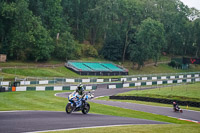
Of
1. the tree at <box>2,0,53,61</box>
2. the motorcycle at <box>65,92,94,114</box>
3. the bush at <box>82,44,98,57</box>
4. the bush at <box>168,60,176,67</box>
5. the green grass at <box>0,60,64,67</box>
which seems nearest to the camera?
the motorcycle at <box>65,92,94,114</box>

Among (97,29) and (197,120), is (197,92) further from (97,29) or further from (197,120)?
(97,29)

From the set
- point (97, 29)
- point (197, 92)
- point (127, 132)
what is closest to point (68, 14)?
point (97, 29)

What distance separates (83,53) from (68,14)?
1520 cm

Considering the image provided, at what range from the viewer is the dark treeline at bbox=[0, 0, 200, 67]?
2817 inches

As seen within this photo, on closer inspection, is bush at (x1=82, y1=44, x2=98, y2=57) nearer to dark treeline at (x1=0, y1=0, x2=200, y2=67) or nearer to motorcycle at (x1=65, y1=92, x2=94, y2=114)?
dark treeline at (x1=0, y1=0, x2=200, y2=67)

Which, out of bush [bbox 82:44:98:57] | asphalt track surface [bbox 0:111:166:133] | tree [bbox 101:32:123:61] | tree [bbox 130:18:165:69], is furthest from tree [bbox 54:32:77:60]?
asphalt track surface [bbox 0:111:166:133]

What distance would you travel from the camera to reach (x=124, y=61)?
314 feet

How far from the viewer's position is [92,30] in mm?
100062

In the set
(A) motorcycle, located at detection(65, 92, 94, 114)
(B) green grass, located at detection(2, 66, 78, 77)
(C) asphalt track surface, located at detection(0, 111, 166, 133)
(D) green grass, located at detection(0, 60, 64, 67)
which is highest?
(D) green grass, located at detection(0, 60, 64, 67)

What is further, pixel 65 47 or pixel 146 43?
pixel 146 43

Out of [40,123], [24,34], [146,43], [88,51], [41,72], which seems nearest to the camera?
[40,123]

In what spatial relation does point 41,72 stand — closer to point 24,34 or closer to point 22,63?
point 22,63

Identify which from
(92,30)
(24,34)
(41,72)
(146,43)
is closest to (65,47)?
(24,34)

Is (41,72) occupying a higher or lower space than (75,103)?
higher
